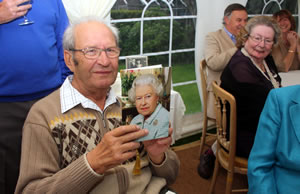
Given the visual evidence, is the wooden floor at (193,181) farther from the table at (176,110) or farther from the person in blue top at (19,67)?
the person in blue top at (19,67)

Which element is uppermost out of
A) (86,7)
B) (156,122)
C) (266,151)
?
(86,7)

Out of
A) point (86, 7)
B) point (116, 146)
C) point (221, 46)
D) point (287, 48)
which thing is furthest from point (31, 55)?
point (287, 48)

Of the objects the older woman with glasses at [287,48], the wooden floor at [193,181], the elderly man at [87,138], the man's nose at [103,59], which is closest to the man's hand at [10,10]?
the elderly man at [87,138]

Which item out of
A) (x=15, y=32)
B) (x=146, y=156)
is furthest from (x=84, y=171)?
(x=15, y=32)

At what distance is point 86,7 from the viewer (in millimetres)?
2383

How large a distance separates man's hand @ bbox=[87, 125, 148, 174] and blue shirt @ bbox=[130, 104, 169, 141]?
0.06 feet

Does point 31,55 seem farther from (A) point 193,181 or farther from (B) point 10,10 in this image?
(A) point 193,181

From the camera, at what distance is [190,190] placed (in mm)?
2488

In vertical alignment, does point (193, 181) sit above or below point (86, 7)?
below

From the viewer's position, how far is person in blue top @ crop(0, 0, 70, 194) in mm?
1334

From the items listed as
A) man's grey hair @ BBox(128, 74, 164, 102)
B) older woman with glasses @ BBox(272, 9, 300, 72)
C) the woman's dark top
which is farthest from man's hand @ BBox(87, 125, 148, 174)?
older woman with glasses @ BBox(272, 9, 300, 72)

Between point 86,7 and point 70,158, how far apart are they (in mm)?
1648

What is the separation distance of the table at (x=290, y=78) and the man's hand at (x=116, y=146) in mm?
2107

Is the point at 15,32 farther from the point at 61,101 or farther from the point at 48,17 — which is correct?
the point at 61,101
